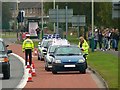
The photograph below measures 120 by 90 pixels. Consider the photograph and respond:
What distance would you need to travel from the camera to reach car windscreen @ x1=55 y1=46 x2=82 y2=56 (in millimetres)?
29641

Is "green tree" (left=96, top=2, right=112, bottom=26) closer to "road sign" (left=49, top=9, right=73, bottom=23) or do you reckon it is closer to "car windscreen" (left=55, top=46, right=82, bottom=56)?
"road sign" (left=49, top=9, right=73, bottom=23)

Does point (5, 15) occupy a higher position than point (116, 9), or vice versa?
point (5, 15)

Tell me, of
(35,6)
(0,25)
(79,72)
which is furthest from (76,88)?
(35,6)

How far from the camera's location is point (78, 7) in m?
84.6

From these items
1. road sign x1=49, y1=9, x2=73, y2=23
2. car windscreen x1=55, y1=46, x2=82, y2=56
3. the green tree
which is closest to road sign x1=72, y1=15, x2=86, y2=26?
road sign x1=49, y1=9, x2=73, y2=23

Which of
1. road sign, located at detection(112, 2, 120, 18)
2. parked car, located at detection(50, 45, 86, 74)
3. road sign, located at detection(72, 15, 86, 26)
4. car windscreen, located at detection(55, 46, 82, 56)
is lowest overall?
parked car, located at detection(50, 45, 86, 74)

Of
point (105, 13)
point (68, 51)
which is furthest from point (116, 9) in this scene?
point (105, 13)

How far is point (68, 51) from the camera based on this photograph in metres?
29.8

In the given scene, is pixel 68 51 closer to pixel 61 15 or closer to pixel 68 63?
pixel 68 63

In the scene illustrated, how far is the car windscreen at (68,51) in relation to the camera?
29.6 m

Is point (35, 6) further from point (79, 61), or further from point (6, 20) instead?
point (79, 61)

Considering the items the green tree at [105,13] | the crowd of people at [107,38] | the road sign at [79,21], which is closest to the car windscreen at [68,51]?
the road sign at [79,21]

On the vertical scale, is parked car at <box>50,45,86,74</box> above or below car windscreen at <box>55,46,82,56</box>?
below

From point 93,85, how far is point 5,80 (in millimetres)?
4461
